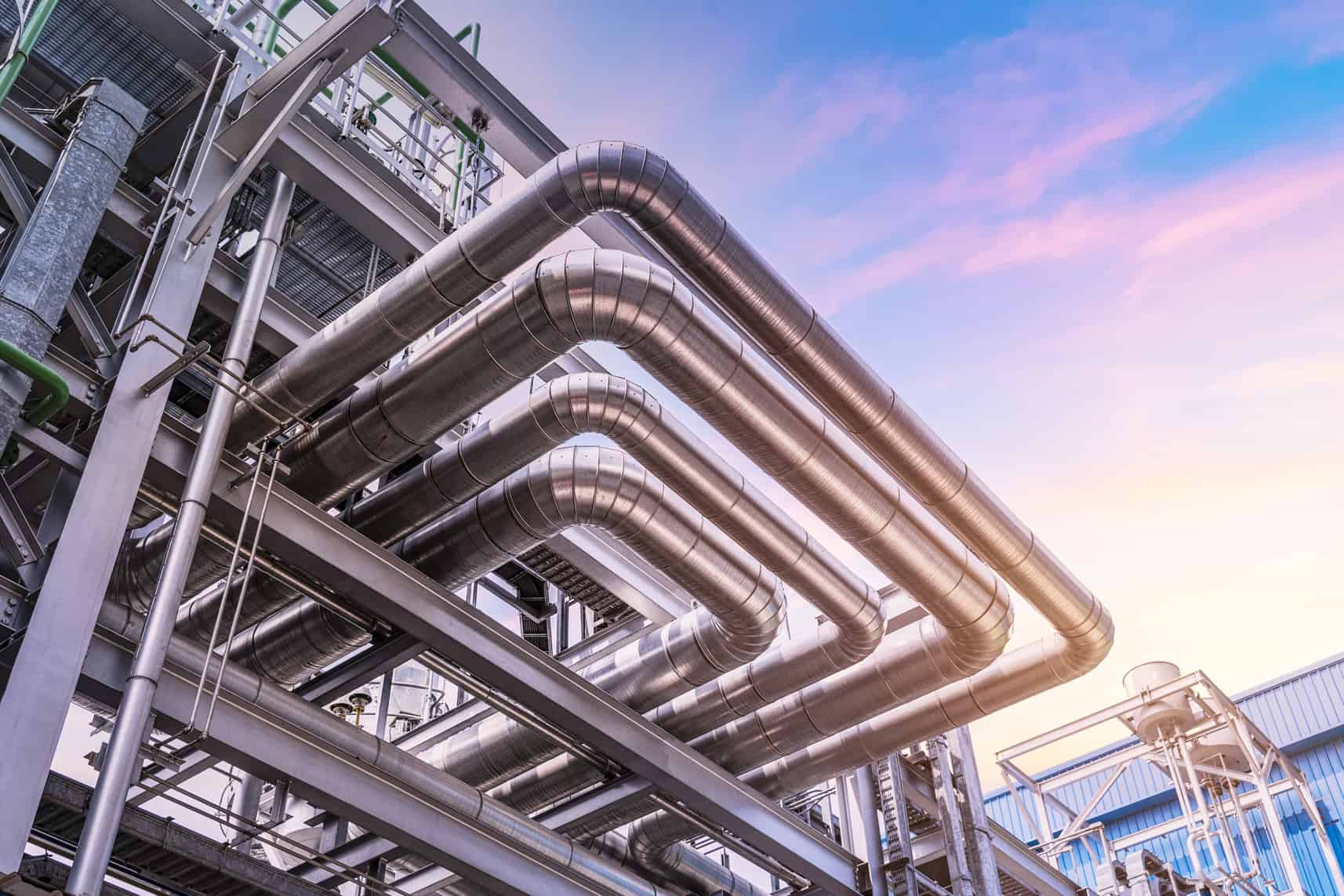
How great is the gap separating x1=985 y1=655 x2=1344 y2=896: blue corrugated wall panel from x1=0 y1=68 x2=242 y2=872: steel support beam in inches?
841

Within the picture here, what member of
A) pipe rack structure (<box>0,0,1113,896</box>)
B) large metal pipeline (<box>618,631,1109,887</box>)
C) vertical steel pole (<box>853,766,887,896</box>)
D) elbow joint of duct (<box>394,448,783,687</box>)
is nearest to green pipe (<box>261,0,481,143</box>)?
pipe rack structure (<box>0,0,1113,896</box>)

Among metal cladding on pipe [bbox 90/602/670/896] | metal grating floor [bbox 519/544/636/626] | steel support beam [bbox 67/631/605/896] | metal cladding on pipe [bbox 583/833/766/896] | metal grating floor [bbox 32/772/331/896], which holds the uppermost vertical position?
metal grating floor [bbox 519/544/636/626]

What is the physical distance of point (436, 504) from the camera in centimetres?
984

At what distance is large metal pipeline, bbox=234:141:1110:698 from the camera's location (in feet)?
27.9

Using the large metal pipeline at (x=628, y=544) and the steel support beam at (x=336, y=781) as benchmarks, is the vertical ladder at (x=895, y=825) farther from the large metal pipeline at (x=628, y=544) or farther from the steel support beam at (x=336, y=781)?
the steel support beam at (x=336, y=781)

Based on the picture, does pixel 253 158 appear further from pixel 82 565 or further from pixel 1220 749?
pixel 1220 749

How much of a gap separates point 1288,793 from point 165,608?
2702cm

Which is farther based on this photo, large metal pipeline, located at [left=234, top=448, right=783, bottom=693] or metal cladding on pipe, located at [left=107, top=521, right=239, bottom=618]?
metal cladding on pipe, located at [left=107, top=521, right=239, bottom=618]

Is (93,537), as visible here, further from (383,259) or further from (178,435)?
(383,259)

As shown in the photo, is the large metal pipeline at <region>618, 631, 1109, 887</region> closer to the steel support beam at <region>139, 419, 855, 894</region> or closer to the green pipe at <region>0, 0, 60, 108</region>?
the steel support beam at <region>139, 419, 855, 894</region>

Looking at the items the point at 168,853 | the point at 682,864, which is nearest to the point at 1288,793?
the point at 682,864

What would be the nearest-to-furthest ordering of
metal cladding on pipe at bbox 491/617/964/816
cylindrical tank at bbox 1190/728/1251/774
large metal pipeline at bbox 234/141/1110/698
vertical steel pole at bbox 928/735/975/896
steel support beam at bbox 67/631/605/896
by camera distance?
steel support beam at bbox 67/631/605/896 < large metal pipeline at bbox 234/141/1110/698 < metal cladding on pipe at bbox 491/617/964/816 < vertical steel pole at bbox 928/735/975/896 < cylindrical tank at bbox 1190/728/1251/774

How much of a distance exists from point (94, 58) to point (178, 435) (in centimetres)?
410

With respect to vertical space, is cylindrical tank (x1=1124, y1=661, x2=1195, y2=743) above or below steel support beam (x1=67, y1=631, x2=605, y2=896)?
above
